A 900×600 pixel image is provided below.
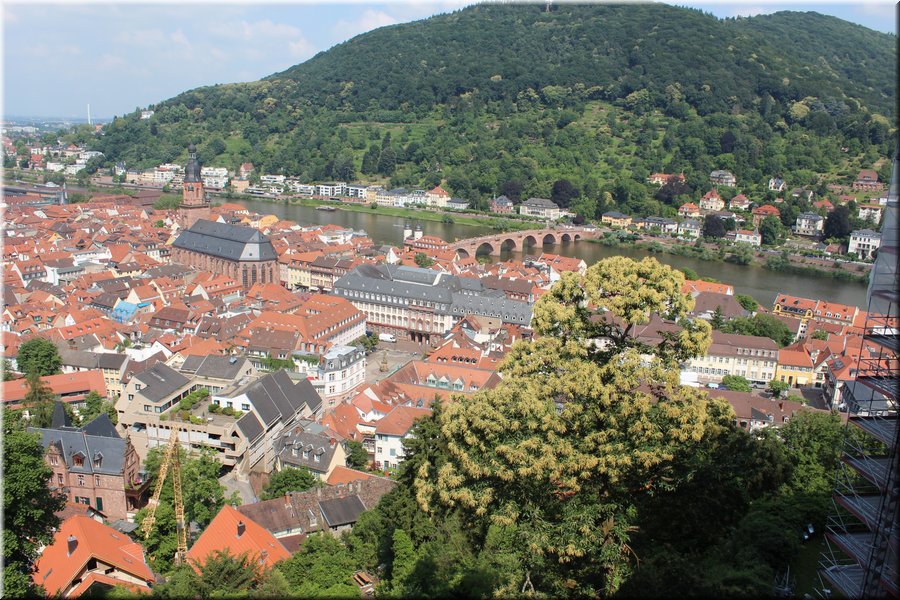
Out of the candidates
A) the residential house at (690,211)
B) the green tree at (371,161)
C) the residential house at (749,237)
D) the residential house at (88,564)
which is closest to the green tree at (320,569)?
the residential house at (88,564)

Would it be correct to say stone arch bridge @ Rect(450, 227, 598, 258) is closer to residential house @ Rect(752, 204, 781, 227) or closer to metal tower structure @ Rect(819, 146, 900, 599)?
residential house @ Rect(752, 204, 781, 227)

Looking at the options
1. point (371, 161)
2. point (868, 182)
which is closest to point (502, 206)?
point (371, 161)

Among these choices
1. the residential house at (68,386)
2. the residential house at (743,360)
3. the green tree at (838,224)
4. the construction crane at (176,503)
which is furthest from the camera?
the green tree at (838,224)

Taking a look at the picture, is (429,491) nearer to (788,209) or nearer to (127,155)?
(788,209)

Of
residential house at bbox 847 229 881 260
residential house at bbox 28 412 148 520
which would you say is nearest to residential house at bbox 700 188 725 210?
residential house at bbox 847 229 881 260

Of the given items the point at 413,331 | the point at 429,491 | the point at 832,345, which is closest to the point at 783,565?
the point at 429,491

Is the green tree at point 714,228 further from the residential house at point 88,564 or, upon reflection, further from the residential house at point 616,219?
the residential house at point 88,564
